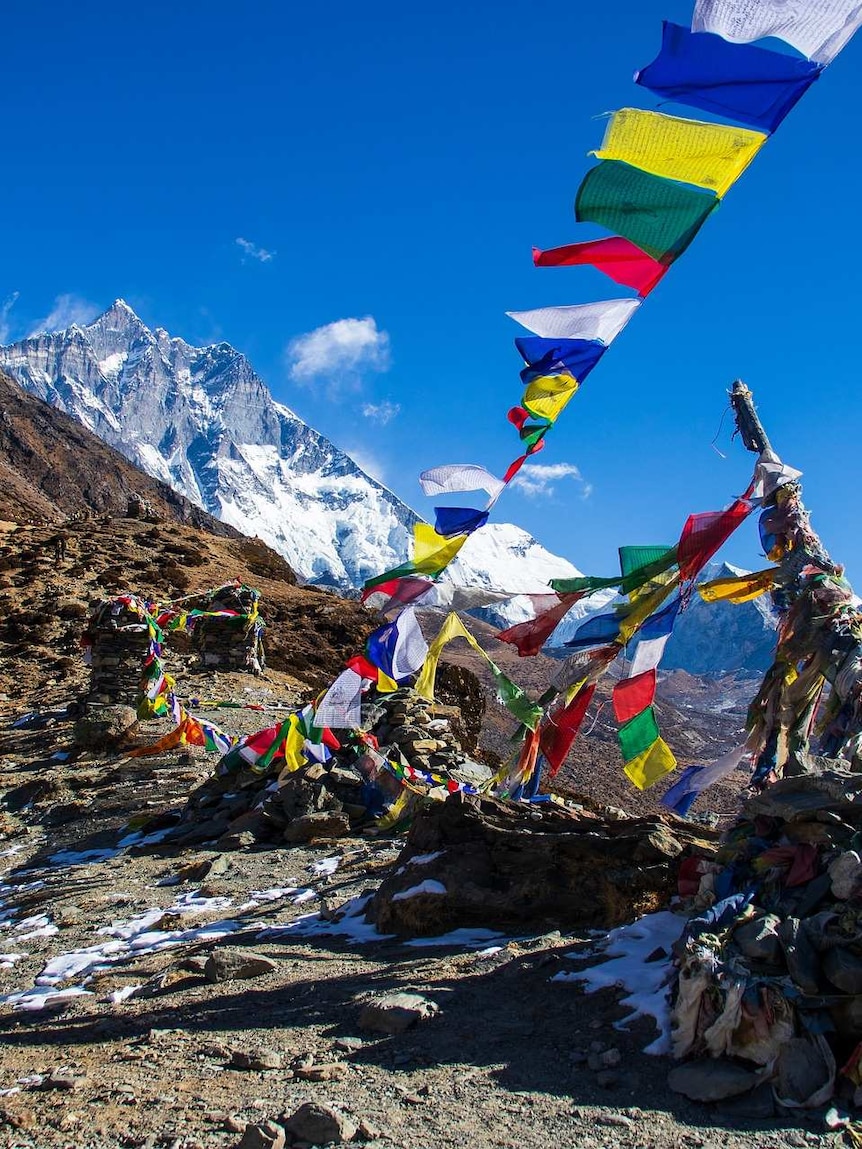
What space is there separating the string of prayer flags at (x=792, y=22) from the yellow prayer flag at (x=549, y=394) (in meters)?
2.42

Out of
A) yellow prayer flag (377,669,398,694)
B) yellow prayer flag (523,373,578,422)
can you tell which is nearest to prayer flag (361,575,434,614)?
yellow prayer flag (377,669,398,694)

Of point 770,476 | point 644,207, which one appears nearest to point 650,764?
point 770,476

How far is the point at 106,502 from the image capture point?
10094cm

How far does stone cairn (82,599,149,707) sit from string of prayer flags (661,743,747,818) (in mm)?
14038

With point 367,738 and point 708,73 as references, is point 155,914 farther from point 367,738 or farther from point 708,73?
point 708,73

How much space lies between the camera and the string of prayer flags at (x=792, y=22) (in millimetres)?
4938

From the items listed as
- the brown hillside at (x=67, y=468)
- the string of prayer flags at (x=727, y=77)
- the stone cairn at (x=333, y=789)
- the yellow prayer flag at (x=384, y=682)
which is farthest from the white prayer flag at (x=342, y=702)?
the brown hillside at (x=67, y=468)

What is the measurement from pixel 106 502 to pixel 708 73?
338ft

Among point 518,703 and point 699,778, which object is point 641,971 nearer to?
point 699,778

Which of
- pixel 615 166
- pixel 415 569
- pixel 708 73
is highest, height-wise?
pixel 708 73

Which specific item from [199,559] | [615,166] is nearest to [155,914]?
[615,166]

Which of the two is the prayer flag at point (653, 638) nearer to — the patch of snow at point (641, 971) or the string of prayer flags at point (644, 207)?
the patch of snow at point (641, 971)

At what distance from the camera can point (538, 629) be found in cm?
822

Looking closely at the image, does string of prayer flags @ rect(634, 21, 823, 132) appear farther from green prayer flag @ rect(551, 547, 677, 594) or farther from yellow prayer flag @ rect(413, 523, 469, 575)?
yellow prayer flag @ rect(413, 523, 469, 575)
